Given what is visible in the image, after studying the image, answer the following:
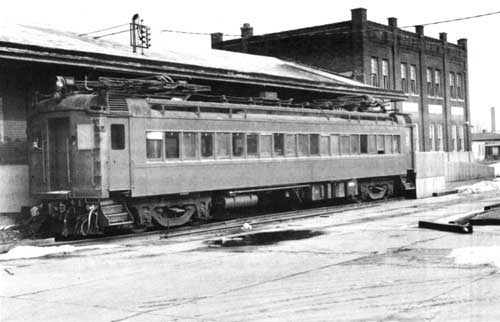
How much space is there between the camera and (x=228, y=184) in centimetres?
1775

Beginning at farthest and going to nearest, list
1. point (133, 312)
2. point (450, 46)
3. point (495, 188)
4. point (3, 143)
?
point (450, 46) → point (495, 188) → point (3, 143) → point (133, 312)

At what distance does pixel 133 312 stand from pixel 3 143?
33.7 feet

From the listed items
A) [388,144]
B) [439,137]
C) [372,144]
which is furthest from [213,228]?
[439,137]

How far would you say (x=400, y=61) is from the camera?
1635 inches

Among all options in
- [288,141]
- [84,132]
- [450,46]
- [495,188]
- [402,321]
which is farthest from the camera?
[450,46]

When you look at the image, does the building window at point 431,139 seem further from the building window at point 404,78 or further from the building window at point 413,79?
the building window at point 404,78

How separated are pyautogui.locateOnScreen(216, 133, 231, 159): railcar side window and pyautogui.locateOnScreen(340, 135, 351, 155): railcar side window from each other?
5.62 meters

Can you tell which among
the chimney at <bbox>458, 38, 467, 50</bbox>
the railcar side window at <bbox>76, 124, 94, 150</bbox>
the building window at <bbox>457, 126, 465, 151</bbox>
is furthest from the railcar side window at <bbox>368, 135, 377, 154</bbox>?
the chimney at <bbox>458, 38, 467, 50</bbox>

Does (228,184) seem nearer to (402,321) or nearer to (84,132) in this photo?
(84,132)

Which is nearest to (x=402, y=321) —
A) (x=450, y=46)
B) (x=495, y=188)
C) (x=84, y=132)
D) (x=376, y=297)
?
(x=376, y=297)

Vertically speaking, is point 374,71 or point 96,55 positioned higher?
point 374,71

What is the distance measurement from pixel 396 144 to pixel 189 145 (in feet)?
36.5

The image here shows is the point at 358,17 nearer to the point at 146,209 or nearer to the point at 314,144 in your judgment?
the point at 314,144

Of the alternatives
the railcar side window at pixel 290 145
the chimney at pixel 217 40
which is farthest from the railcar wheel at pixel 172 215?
the chimney at pixel 217 40
